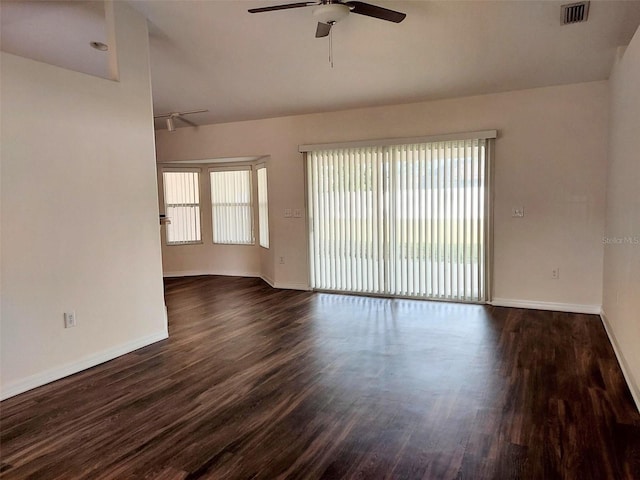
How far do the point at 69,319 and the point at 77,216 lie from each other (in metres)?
0.80

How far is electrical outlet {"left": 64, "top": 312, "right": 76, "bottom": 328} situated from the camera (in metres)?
3.25

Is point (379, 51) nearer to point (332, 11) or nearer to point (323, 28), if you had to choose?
point (323, 28)

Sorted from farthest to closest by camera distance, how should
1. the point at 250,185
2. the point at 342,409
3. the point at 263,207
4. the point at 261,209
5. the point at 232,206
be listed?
the point at 232,206 → the point at 250,185 → the point at 261,209 → the point at 263,207 → the point at 342,409

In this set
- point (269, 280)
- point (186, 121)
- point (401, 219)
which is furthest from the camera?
point (269, 280)

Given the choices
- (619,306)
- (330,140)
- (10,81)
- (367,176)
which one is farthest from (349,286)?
(10,81)

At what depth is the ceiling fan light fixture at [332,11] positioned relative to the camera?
2.88m

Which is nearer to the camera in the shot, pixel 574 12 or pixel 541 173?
pixel 574 12

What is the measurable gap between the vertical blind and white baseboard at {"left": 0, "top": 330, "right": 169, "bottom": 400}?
280 centimetres

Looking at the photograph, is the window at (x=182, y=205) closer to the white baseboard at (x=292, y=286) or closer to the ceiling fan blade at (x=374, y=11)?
the white baseboard at (x=292, y=286)

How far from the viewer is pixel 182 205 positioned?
7895 millimetres

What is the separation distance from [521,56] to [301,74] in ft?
7.40

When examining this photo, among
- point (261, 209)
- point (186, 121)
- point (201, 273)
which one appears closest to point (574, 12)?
point (261, 209)

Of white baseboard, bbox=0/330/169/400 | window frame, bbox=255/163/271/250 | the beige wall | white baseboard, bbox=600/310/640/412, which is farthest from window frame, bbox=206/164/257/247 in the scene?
white baseboard, bbox=600/310/640/412

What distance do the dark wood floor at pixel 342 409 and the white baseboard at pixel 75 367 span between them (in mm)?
66
